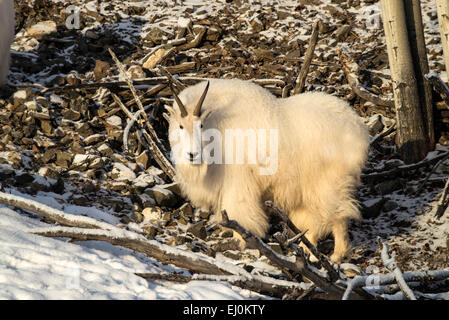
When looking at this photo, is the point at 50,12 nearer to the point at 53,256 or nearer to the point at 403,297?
the point at 53,256

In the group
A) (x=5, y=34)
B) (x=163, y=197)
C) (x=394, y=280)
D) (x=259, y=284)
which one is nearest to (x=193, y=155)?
(x=163, y=197)

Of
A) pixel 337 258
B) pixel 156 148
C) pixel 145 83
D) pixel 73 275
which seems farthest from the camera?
pixel 145 83

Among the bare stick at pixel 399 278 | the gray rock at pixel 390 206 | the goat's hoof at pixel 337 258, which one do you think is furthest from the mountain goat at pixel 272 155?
the bare stick at pixel 399 278

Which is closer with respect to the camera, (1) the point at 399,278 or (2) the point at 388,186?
(1) the point at 399,278

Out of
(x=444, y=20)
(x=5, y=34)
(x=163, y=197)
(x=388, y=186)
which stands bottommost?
(x=388, y=186)

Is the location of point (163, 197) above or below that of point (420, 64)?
below

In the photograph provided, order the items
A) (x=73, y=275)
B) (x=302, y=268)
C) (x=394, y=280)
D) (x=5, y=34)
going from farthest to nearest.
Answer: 1. (x=5, y=34)
2. (x=394, y=280)
3. (x=73, y=275)
4. (x=302, y=268)

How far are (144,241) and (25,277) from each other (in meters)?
1.03

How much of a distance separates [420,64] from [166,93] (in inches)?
142

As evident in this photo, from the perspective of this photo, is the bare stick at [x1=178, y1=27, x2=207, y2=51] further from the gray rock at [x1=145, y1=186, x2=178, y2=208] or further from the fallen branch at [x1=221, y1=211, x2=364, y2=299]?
the fallen branch at [x1=221, y1=211, x2=364, y2=299]

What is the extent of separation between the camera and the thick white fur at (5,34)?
8.17 m

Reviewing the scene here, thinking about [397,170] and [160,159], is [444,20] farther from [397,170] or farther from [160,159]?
[160,159]

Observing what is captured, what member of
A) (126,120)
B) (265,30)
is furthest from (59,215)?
(265,30)

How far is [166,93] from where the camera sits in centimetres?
809
